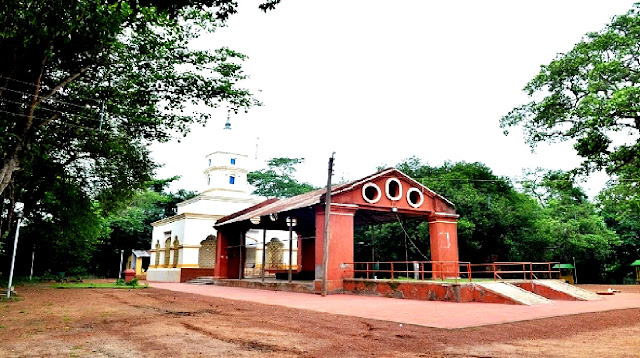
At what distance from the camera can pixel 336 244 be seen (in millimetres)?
17984

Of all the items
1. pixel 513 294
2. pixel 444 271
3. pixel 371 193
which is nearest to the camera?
pixel 513 294

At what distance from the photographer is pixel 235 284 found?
80.8ft

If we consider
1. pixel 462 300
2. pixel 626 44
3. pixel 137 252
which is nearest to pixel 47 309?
pixel 462 300

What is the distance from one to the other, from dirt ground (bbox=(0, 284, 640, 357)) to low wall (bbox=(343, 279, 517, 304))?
3602 millimetres

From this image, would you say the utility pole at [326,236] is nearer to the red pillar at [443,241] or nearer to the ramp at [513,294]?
the ramp at [513,294]

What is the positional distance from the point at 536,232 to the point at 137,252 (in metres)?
34.5

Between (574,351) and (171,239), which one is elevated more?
(171,239)

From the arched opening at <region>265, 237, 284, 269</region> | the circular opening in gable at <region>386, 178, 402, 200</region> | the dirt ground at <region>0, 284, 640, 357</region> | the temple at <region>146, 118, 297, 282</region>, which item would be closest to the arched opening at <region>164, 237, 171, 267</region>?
the temple at <region>146, 118, 297, 282</region>

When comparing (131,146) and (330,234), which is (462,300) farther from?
(131,146)

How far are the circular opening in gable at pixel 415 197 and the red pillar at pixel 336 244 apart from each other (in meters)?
2.95

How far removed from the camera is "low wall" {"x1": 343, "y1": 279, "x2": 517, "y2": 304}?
533 inches

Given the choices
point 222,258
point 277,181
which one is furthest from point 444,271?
point 277,181

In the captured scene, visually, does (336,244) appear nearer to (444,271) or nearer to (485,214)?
(444,271)

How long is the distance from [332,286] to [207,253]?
663 inches
